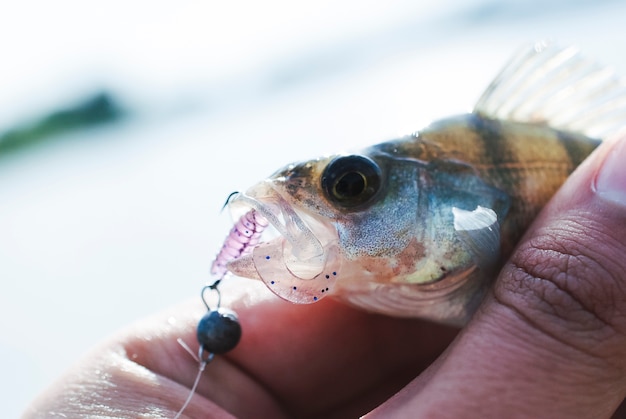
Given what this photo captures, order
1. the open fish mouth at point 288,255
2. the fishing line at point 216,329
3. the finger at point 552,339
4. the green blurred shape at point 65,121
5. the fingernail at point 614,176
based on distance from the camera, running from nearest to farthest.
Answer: the finger at point 552,339 → the fingernail at point 614,176 → the open fish mouth at point 288,255 → the fishing line at point 216,329 → the green blurred shape at point 65,121

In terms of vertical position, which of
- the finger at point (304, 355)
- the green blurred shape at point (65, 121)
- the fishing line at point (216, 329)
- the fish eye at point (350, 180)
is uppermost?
the green blurred shape at point (65, 121)

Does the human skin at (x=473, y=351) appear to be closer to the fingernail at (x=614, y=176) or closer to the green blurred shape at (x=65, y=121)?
the fingernail at (x=614, y=176)

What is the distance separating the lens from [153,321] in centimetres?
246

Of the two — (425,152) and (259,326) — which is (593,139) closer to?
(425,152)

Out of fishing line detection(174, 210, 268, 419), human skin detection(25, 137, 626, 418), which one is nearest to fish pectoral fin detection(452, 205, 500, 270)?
human skin detection(25, 137, 626, 418)

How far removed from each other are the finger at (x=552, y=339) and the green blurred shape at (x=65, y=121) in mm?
12230

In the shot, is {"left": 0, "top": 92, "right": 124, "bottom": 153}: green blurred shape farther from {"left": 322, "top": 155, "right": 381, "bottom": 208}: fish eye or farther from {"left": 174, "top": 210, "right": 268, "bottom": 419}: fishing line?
{"left": 322, "top": 155, "right": 381, "bottom": 208}: fish eye

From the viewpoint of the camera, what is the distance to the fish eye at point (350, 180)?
1.94 metres

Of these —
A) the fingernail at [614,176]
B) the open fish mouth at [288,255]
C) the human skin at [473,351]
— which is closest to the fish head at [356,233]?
the open fish mouth at [288,255]

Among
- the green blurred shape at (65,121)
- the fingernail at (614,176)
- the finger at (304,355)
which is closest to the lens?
the fingernail at (614,176)

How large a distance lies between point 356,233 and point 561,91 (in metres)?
1.16

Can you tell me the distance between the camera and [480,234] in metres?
2.04

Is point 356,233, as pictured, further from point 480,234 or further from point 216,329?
point 216,329

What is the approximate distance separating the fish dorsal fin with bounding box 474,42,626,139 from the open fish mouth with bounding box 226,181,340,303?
974 millimetres
